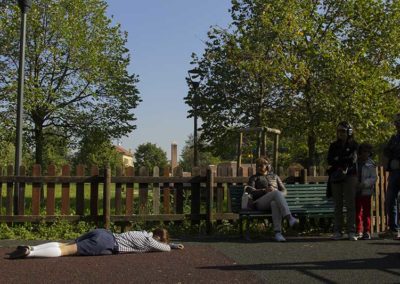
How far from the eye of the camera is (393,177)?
8.78 meters

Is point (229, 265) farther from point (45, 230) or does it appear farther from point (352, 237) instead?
point (45, 230)

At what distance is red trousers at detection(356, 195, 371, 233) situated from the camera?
368 inches

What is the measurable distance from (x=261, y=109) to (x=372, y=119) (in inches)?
175

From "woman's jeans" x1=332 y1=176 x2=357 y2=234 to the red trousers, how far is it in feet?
1.17

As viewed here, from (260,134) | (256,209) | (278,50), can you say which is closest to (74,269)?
(256,209)

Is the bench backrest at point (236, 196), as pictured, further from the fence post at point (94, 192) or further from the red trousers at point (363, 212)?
the fence post at point (94, 192)

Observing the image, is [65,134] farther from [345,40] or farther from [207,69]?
[345,40]

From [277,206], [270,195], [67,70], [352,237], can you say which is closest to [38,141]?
[67,70]

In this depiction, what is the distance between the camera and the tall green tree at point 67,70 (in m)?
22.2

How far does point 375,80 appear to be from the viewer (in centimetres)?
2020

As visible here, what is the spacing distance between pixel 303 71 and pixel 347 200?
10.5 m

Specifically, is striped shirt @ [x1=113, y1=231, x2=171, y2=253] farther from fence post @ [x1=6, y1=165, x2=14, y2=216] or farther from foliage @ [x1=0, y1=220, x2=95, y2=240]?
fence post @ [x1=6, y1=165, x2=14, y2=216]

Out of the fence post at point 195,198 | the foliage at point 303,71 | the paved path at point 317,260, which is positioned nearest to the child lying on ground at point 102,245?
the paved path at point 317,260

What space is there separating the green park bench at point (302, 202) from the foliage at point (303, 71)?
9368 mm
